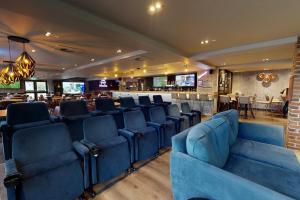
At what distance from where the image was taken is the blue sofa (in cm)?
104

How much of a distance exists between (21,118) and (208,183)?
113 inches

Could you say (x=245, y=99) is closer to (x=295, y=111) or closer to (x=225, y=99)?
(x=225, y=99)

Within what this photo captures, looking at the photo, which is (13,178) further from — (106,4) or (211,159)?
(106,4)

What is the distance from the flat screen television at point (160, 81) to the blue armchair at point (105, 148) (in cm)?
920

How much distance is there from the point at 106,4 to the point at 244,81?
9527 millimetres

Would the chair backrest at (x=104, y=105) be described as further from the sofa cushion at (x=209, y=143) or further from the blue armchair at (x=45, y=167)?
the sofa cushion at (x=209, y=143)

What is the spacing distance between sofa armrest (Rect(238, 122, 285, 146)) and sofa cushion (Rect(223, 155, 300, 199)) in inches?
30.7

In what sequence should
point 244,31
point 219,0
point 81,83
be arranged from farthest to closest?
1. point 81,83
2. point 244,31
3. point 219,0

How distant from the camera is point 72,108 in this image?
10.4 feet

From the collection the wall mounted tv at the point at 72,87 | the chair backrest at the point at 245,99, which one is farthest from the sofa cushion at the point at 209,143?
the wall mounted tv at the point at 72,87

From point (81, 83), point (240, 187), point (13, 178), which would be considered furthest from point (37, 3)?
point (81, 83)

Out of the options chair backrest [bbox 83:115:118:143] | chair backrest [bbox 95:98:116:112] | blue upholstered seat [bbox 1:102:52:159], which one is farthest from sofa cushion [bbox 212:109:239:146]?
blue upholstered seat [bbox 1:102:52:159]

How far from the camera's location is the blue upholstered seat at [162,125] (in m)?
2.97

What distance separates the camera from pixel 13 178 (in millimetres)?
1214
